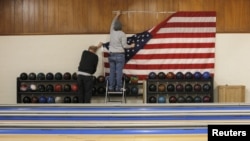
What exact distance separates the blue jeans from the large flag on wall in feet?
3.15

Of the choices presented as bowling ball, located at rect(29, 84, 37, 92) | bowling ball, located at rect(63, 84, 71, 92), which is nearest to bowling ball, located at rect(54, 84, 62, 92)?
bowling ball, located at rect(63, 84, 71, 92)

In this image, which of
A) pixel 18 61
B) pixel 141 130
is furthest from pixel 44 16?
pixel 141 130

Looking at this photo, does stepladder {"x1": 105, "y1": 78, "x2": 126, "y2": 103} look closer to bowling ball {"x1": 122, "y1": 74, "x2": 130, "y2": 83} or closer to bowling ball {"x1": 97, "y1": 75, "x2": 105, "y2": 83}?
→ bowling ball {"x1": 122, "y1": 74, "x2": 130, "y2": 83}

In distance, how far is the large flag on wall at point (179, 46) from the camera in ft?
33.5

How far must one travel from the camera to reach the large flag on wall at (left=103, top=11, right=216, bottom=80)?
33.5ft

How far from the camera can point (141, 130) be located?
4.38 meters

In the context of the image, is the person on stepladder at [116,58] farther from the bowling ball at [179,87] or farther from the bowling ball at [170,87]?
the bowling ball at [179,87]

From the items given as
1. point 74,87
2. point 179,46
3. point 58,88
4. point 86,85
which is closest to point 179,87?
point 179,46

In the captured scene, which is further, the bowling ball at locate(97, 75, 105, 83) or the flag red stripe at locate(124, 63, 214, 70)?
the flag red stripe at locate(124, 63, 214, 70)

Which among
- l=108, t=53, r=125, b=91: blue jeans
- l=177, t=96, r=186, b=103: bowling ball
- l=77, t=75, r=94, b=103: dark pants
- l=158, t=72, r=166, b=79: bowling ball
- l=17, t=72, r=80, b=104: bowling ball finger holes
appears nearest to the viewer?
l=77, t=75, r=94, b=103: dark pants

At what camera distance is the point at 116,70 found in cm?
930

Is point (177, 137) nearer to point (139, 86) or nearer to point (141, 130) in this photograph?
point (141, 130)

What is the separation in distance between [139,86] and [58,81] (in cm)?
244

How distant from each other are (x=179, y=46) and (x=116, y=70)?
2214 millimetres
